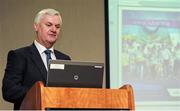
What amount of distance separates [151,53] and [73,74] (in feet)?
6.05

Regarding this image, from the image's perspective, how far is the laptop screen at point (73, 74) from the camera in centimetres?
170

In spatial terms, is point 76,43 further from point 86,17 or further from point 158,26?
point 158,26

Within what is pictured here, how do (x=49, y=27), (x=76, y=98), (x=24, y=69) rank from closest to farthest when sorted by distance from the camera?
1. (x=76, y=98)
2. (x=24, y=69)
3. (x=49, y=27)

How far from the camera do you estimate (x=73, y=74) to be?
5.69 ft

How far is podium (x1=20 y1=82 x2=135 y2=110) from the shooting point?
1618 mm

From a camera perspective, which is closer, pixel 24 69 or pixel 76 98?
pixel 76 98

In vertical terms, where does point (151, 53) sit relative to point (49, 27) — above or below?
below

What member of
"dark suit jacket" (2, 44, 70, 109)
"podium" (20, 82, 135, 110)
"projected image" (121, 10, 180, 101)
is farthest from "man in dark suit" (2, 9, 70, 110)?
"projected image" (121, 10, 180, 101)

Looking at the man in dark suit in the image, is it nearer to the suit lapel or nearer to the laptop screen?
the suit lapel

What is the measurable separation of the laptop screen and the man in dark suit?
24 cm

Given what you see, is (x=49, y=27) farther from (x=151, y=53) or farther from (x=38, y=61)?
(x=151, y=53)

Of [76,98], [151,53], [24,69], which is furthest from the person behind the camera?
[151,53]

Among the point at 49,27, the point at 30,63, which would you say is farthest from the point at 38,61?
the point at 49,27

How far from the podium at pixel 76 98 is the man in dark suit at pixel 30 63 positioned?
7.7 inches
